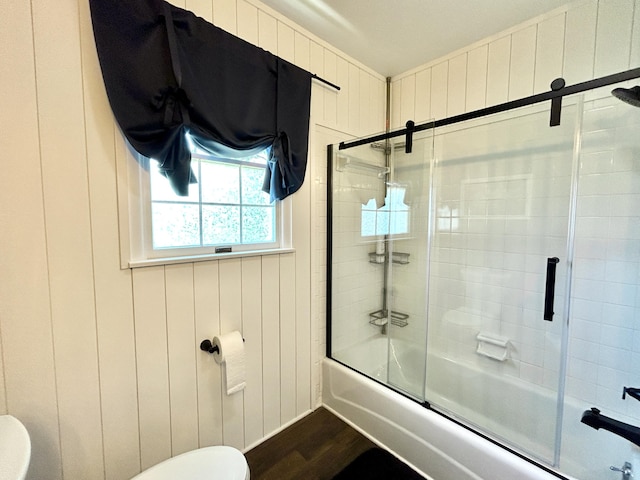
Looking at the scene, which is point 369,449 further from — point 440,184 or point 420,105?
point 420,105

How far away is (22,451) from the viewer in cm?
80

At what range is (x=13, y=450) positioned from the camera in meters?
0.81

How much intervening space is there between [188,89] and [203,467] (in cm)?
171

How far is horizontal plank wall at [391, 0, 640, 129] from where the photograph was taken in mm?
1510

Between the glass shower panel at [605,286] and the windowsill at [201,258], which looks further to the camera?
the glass shower panel at [605,286]

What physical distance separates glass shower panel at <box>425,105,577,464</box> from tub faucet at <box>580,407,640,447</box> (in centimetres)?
33

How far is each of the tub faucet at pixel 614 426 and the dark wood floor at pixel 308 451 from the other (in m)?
1.15

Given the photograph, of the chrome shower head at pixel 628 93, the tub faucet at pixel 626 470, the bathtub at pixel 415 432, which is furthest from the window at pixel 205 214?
the tub faucet at pixel 626 470

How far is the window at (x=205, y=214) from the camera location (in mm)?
1289

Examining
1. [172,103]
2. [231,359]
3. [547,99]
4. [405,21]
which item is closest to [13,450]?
[231,359]

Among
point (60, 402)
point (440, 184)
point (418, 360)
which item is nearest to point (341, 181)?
point (440, 184)

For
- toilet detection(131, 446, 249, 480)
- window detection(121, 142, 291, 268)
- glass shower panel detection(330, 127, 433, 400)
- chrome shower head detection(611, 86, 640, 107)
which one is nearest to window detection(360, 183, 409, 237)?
glass shower panel detection(330, 127, 433, 400)

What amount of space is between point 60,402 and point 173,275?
Answer: 0.64 metres

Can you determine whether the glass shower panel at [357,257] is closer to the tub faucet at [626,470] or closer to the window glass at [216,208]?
the window glass at [216,208]
